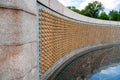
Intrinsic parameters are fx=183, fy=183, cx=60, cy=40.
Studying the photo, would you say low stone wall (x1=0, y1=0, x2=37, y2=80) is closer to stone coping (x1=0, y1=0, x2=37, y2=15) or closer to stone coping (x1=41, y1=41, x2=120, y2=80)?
stone coping (x1=0, y1=0, x2=37, y2=15)

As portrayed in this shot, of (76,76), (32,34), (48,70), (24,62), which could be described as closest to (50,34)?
(48,70)

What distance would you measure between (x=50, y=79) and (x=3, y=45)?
123 inches

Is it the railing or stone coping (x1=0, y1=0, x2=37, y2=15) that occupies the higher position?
stone coping (x1=0, y1=0, x2=37, y2=15)

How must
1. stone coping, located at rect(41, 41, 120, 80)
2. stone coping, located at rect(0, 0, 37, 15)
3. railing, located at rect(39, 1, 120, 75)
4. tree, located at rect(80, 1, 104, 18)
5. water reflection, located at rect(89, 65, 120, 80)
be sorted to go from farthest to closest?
tree, located at rect(80, 1, 104, 18) < stone coping, located at rect(41, 41, 120, 80) < water reflection, located at rect(89, 65, 120, 80) < railing, located at rect(39, 1, 120, 75) < stone coping, located at rect(0, 0, 37, 15)

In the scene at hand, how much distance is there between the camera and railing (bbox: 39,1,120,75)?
5.67 m

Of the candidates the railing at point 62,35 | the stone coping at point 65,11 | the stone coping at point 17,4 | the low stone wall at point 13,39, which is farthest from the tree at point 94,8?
the low stone wall at point 13,39

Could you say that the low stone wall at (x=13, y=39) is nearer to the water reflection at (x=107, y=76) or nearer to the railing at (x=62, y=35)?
the railing at (x=62, y=35)

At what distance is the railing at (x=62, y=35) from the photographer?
5.67 m

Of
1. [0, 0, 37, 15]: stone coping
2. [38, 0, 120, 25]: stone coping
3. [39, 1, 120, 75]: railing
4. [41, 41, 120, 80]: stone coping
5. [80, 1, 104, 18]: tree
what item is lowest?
[41, 41, 120, 80]: stone coping

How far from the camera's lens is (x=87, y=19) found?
14.2 m

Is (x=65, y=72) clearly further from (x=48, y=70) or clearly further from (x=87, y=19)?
(x=87, y=19)

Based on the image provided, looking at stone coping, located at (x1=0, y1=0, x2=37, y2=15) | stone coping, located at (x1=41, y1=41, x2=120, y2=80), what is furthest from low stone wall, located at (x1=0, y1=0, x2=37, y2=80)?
stone coping, located at (x1=41, y1=41, x2=120, y2=80)

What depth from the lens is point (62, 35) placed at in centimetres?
867

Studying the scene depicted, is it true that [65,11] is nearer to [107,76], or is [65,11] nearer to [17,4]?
[107,76]
